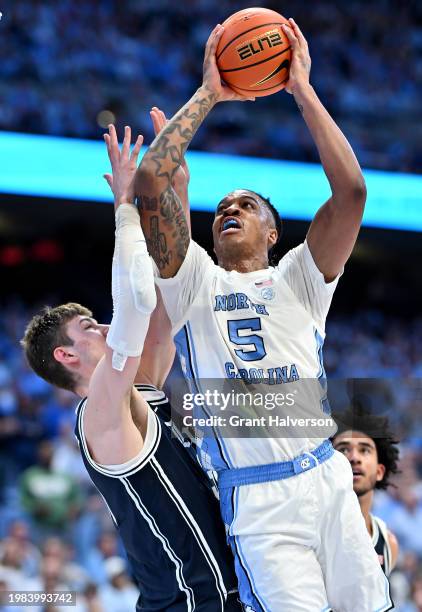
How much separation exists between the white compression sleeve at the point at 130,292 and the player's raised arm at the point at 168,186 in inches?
5.9

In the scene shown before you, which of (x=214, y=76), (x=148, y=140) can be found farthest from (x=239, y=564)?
(x=148, y=140)

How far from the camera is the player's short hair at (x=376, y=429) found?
14.6ft

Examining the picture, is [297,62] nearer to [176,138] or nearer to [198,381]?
[176,138]

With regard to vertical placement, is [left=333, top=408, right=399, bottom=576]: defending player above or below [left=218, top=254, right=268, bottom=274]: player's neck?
below

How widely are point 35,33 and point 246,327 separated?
9.42m

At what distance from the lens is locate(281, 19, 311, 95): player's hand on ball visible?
3.35 m

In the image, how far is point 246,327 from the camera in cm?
324

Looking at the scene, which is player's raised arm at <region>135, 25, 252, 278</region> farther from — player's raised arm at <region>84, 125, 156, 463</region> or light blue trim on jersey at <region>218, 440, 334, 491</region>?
light blue trim on jersey at <region>218, 440, 334, 491</region>

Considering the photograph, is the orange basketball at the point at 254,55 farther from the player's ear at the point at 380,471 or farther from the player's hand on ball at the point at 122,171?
the player's ear at the point at 380,471

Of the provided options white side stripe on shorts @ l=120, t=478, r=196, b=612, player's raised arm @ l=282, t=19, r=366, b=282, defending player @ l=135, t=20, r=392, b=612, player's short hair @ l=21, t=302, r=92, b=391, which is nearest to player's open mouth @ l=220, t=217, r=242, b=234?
defending player @ l=135, t=20, r=392, b=612

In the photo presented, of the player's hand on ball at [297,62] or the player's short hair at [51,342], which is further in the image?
the player's short hair at [51,342]

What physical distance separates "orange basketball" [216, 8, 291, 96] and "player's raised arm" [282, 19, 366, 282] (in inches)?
4.8

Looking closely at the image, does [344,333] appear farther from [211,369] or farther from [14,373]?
[211,369]

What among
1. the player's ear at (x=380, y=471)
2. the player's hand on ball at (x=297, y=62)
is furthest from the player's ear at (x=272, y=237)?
the player's ear at (x=380, y=471)
